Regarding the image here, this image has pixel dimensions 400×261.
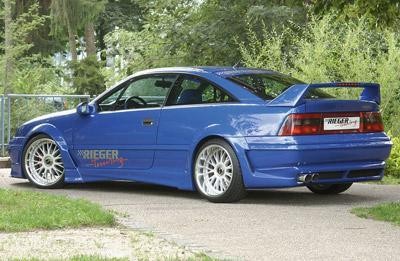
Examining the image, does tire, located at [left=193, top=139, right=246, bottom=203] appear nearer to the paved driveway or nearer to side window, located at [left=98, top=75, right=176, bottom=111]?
the paved driveway

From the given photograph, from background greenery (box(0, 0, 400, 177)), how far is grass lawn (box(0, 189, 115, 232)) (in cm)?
608

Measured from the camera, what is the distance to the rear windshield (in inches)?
428

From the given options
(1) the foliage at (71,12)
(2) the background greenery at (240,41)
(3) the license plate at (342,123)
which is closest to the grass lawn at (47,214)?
(3) the license plate at (342,123)

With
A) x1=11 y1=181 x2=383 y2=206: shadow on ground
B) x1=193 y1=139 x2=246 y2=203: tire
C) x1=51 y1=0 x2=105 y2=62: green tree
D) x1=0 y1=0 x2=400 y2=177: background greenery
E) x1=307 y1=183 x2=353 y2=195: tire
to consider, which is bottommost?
x1=11 y1=181 x2=383 y2=206: shadow on ground

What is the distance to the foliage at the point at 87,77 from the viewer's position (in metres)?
30.7

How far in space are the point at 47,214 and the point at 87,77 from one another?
73.4 ft

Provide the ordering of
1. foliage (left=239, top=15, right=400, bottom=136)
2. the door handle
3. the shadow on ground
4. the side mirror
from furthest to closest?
1. foliage (left=239, top=15, right=400, bottom=136)
2. the side mirror
3. the door handle
4. the shadow on ground

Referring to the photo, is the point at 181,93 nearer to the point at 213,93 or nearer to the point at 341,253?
the point at 213,93

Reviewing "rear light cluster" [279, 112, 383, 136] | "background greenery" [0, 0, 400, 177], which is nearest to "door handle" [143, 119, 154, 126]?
"rear light cluster" [279, 112, 383, 136]

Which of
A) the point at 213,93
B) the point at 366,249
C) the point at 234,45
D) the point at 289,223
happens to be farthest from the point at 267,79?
the point at 234,45

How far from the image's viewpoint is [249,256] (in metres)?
7.12

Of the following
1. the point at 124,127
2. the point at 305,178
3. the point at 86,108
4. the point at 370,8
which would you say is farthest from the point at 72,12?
the point at 305,178

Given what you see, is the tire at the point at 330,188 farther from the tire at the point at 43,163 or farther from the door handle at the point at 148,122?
the tire at the point at 43,163

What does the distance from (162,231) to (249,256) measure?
4.85ft
